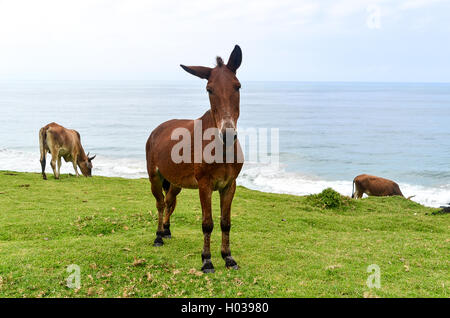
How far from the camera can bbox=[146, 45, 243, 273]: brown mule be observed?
555 cm

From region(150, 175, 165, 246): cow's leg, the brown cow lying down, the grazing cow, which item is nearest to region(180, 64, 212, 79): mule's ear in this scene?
region(150, 175, 165, 246): cow's leg

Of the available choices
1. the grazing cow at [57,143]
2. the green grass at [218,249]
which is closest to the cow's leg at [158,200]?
the green grass at [218,249]

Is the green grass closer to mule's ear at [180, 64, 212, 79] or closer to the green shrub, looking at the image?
the green shrub

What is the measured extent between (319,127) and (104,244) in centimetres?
7062

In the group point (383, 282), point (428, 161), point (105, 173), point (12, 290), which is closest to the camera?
point (12, 290)

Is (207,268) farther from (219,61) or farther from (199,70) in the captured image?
(219,61)

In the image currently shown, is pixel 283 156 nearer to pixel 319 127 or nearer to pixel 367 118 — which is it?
pixel 319 127

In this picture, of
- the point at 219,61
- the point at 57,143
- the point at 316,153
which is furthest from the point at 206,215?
the point at 316,153

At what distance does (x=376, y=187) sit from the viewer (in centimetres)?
1919

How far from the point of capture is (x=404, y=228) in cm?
1098

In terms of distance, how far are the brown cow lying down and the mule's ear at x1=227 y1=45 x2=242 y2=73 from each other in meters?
15.3

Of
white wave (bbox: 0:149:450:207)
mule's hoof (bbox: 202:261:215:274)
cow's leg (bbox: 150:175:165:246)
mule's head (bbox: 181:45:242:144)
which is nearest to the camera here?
mule's head (bbox: 181:45:242:144)

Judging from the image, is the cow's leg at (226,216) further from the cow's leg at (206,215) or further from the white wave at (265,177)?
the white wave at (265,177)
